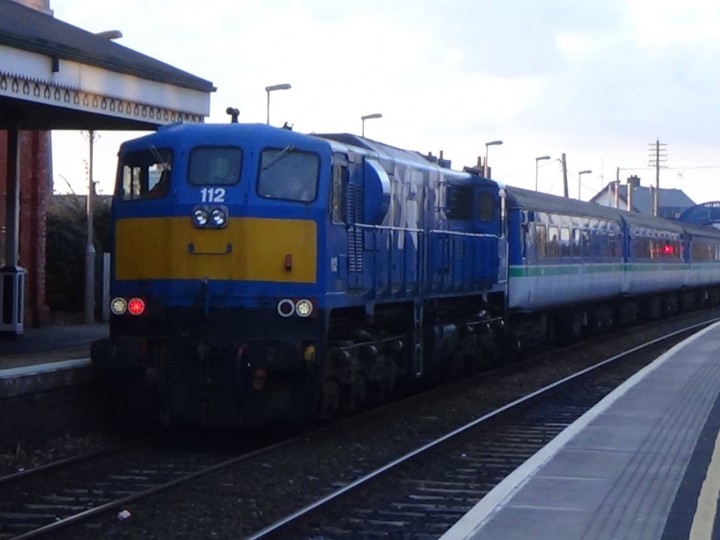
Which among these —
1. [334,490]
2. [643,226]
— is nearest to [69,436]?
[334,490]

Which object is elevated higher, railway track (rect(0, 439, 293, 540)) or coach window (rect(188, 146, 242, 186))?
coach window (rect(188, 146, 242, 186))

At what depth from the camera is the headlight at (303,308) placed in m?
13.1

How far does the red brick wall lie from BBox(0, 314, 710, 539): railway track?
9.67 m

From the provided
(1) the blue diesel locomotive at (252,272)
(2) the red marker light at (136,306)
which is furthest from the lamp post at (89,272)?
(2) the red marker light at (136,306)

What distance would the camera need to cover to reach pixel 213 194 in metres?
13.4

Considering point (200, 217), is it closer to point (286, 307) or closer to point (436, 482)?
point (286, 307)

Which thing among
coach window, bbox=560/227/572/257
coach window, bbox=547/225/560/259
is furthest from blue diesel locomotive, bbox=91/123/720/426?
coach window, bbox=560/227/572/257

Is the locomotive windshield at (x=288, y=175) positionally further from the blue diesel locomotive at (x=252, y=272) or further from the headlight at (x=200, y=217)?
the headlight at (x=200, y=217)

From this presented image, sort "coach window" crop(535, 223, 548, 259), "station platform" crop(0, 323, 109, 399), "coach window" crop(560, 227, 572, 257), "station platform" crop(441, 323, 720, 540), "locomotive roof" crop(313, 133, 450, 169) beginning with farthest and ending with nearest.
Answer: "coach window" crop(560, 227, 572, 257), "coach window" crop(535, 223, 548, 259), "locomotive roof" crop(313, 133, 450, 169), "station platform" crop(0, 323, 109, 399), "station platform" crop(441, 323, 720, 540)

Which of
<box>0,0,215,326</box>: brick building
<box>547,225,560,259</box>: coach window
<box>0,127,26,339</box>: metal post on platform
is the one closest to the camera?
<box>0,0,215,326</box>: brick building

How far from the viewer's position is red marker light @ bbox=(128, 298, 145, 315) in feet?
44.3

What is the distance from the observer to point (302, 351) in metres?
13.0

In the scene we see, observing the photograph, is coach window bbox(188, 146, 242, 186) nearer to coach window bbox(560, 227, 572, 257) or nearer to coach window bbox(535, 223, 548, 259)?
coach window bbox(535, 223, 548, 259)

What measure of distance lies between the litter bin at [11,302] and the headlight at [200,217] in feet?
21.5
